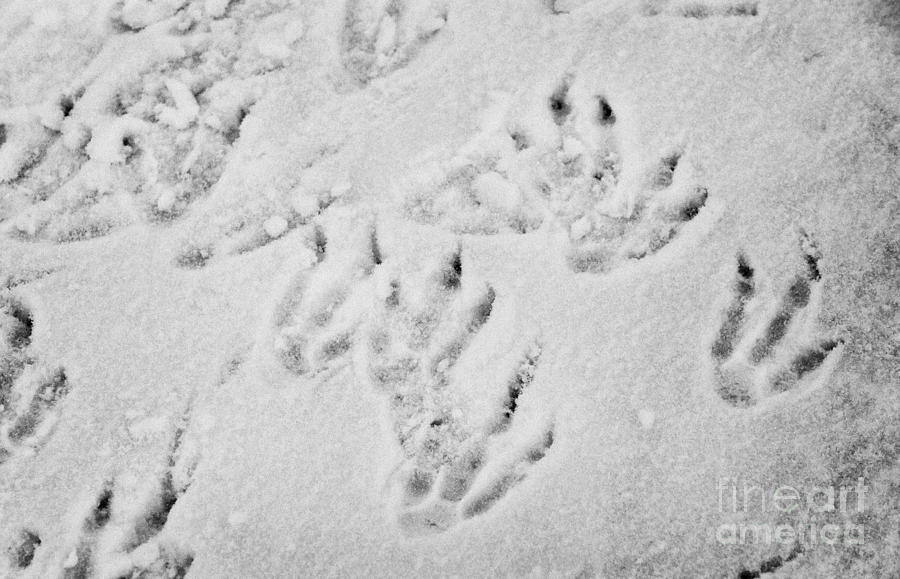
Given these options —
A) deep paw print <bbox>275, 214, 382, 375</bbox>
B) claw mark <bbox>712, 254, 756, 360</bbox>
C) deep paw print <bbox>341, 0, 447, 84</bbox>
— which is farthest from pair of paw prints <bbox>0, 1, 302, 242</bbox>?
claw mark <bbox>712, 254, 756, 360</bbox>

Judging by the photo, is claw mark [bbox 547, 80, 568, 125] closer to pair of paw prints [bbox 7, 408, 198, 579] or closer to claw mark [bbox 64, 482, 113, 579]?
pair of paw prints [bbox 7, 408, 198, 579]

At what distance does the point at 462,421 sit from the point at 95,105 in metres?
0.92

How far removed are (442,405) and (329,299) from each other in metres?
0.26

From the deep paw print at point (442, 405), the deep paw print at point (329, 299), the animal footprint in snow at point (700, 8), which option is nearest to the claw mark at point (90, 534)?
the deep paw print at point (329, 299)

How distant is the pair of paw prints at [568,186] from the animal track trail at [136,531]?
1.87ft

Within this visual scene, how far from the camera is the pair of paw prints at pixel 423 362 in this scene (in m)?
1.11

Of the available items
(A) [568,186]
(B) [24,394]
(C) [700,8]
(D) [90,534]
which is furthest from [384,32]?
(D) [90,534]

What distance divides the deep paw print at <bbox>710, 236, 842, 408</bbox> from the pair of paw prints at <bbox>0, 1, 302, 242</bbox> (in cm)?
92

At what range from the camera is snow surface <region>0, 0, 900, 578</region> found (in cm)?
108

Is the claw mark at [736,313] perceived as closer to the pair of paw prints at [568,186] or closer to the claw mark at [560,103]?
the pair of paw prints at [568,186]

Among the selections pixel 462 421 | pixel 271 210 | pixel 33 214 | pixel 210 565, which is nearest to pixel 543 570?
pixel 462 421

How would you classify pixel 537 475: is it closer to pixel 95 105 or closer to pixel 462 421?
pixel 462 421

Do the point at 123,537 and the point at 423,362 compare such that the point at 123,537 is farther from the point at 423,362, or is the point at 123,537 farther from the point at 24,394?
the point at 423,362

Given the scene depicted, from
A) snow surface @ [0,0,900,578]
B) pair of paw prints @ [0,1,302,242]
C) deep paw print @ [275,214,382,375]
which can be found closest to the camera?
snow surface @ [0,0,900,578]
